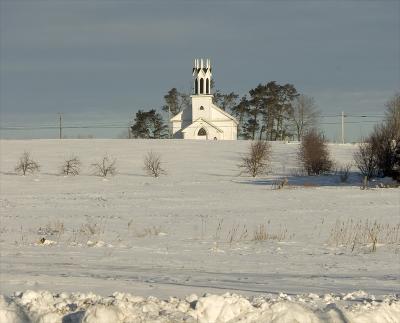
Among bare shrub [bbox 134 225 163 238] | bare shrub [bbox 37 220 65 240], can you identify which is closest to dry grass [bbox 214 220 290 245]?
bare shrub [bbox 134 225 163 238]

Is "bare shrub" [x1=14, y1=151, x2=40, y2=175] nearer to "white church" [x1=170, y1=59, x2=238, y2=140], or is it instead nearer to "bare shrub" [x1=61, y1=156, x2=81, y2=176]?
"bare shrub" [x1=61, y1=156, x2=81, y2=176]

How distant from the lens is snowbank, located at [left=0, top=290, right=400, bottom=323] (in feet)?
18.6

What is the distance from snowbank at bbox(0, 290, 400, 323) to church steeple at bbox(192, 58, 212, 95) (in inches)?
3489

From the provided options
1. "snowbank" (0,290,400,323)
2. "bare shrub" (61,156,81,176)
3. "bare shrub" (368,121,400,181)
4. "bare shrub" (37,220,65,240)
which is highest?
"bare shrub" (368,121,400,181)

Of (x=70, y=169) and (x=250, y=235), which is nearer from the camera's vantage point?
(x=250, y=235)

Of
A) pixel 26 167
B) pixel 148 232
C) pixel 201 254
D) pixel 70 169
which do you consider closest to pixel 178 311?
pixel 201 254

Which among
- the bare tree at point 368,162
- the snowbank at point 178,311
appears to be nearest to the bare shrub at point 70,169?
the bare tree at point 368,162

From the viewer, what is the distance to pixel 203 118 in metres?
92.8

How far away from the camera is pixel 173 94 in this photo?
111938 millimetres

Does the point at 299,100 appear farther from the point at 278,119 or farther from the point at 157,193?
the point at 157,193

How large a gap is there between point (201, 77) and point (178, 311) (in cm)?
9085

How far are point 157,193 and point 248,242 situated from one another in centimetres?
2256

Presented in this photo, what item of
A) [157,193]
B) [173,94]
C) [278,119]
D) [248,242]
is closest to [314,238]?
[248,242]

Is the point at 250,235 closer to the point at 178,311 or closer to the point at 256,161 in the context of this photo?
the point at 178,311
